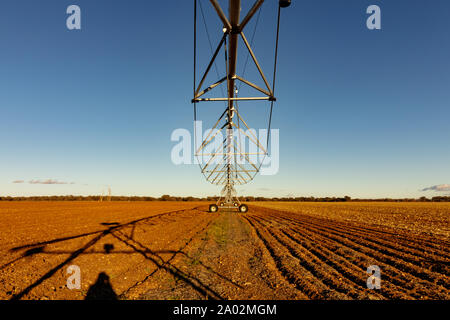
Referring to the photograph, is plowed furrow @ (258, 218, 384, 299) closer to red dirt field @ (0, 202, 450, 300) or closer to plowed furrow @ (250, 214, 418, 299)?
red dirt field @ (0, 202, 450, 300)

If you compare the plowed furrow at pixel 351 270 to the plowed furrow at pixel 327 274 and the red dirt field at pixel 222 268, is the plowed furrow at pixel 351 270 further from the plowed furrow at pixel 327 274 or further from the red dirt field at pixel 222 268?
the plowed furrow at pixel 327 274

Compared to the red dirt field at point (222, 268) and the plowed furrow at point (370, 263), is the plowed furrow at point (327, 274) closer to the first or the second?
the red dirt field at point (222, 268)

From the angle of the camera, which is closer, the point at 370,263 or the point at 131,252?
the point at 370,263

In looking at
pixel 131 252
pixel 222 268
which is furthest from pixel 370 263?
pixel 131 252

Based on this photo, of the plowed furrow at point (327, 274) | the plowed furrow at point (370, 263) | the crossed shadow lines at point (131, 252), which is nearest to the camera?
the plowed furrow at point (370, 263)

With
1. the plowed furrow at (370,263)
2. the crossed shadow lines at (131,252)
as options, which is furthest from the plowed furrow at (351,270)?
the crossed shadow lines at (131,252)

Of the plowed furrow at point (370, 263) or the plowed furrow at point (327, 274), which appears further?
the plowed furrow at point (327, 274)

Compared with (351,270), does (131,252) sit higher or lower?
lower

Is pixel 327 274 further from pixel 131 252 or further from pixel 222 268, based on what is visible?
pixel 131 252

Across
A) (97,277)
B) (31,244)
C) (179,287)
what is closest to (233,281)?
(179,287)

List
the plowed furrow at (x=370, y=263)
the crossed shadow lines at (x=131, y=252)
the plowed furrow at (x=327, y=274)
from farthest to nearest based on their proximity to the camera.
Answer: the crossed shadow lines at (x=131, y=252) < the plowed furrow at (x=327, y=274) < the plowed furrow at (x=370, y=263)

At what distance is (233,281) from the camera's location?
6.15m
